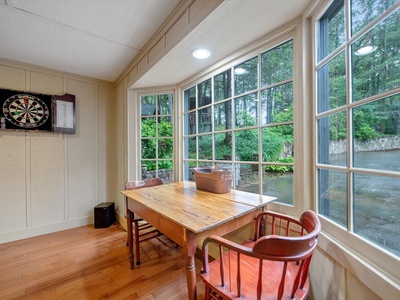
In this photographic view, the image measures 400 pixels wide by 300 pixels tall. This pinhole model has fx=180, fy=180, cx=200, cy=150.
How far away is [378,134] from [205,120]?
1.64m

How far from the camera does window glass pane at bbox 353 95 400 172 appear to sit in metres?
0.79

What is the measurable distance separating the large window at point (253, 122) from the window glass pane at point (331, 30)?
0.23 m

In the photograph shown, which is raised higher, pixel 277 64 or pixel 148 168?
pixel 277 64

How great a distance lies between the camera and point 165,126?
8.93 feet

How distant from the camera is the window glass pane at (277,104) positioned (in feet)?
4.76

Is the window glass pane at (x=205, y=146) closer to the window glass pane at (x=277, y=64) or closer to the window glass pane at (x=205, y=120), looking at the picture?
the window glass pane at (x=205, y=120)

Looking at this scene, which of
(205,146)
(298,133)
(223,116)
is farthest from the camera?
(205,146)

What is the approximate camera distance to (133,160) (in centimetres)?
273

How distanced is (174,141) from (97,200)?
1.73 metres

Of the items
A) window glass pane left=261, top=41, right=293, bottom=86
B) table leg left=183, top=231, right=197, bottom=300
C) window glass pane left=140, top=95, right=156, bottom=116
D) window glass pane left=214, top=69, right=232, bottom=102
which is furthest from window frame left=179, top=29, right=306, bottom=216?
window glass pane left=140, top=95, right=156, bottom=116

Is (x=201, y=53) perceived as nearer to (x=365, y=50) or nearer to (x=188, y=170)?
(x=365, y=50)

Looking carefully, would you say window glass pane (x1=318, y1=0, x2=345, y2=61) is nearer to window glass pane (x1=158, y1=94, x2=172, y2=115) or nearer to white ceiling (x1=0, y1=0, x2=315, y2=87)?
white ceiling (x1=0, y1=0, x2=315, y2=87)

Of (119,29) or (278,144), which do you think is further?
(119,29)

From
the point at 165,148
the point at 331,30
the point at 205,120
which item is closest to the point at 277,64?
the point at 331,30
